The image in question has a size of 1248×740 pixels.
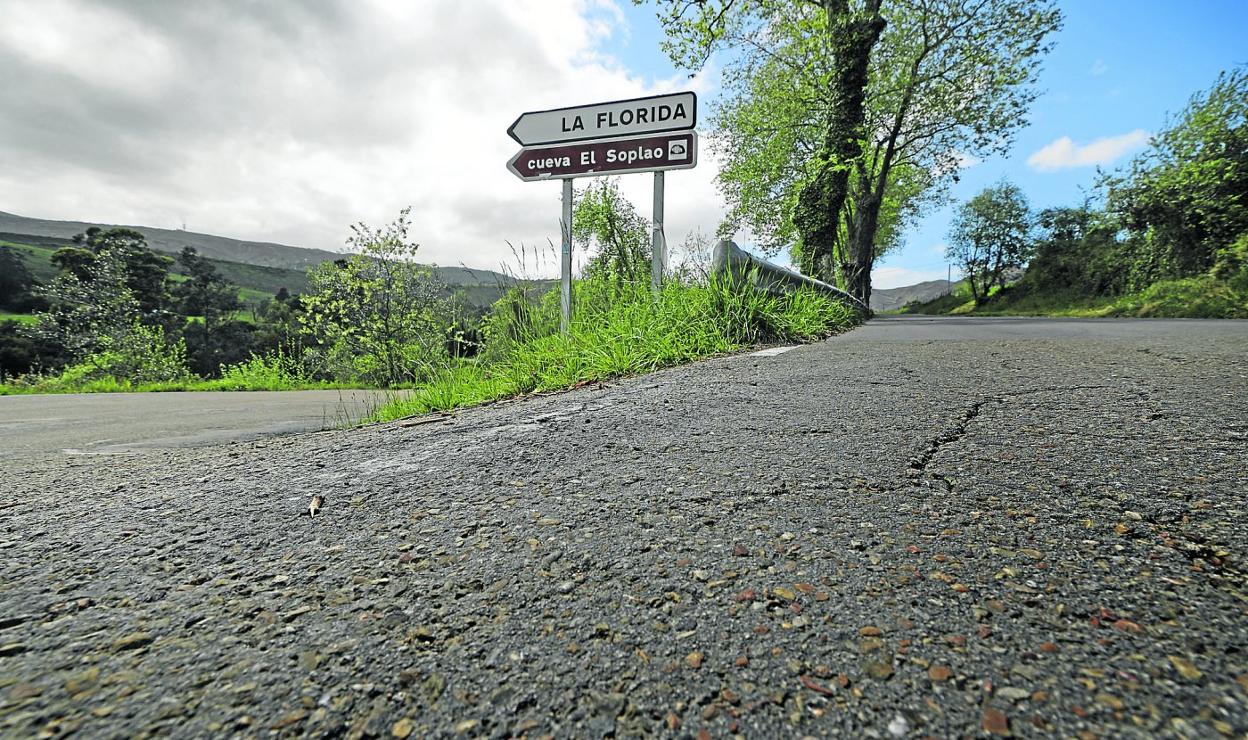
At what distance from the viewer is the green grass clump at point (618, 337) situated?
395cm

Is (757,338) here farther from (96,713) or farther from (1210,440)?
(96,713)

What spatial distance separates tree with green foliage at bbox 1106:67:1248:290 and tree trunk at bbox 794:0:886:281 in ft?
32.8

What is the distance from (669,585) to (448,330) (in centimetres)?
404

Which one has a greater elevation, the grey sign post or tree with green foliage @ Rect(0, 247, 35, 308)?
tree with green foliage @ Rect(0, 247, 35, 308)

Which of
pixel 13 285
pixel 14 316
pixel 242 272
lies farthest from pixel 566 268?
pixel 242 272

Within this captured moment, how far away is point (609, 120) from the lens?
568 centimetres

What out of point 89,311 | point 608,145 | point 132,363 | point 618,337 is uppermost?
point 608,145

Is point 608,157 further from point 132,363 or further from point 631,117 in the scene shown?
point 132,363

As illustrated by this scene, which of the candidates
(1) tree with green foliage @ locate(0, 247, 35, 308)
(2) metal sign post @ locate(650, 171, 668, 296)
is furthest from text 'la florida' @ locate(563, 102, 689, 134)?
(1) tree with green foliage @ locate(0, 247, 35, 308)

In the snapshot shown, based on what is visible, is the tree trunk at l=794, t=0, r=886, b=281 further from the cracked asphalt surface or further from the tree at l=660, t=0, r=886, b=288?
the cracked asphalt surface

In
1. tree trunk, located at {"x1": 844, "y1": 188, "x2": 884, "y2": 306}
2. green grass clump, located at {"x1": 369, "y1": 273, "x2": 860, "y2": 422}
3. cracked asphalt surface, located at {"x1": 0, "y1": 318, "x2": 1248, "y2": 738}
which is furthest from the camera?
tree trunk, located at {"x1": 844, "y1": 188, "x2": 884, "y2": 306}

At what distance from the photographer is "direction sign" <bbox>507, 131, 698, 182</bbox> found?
557 cm

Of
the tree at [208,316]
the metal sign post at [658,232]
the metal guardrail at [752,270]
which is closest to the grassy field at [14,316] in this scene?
the tree at [208,316]

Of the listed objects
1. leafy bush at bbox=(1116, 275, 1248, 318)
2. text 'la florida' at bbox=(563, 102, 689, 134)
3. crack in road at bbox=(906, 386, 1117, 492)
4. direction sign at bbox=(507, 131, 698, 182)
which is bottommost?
crack in road at bbox=(906, 386, 1117, 492)
